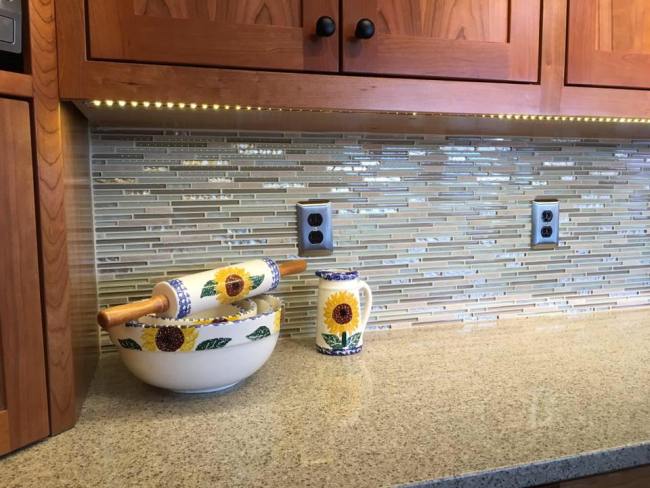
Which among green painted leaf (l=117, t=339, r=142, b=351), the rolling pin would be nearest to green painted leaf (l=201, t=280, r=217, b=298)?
the rolling pin

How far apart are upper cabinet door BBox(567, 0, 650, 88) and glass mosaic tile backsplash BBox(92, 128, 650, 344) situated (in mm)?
327

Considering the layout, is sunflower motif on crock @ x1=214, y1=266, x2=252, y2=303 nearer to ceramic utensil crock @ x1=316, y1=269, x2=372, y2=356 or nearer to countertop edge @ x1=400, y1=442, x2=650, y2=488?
ceramic utensil crock @ x1=316, y1=269, x2=372, y2=356

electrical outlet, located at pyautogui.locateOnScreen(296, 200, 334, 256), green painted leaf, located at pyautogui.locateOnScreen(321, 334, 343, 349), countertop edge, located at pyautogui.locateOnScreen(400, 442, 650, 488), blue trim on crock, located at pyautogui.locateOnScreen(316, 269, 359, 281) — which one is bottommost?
countertop edge, located at pyautogui.locateOnScreen(400, 442, 650, 488)

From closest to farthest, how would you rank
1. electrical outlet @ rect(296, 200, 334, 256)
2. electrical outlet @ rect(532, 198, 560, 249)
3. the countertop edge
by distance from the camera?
the countertop edge → electrical outlet @ rect(296, 200, 334, 256) → electrical outlet @ rect(532, 198, 560, 249)

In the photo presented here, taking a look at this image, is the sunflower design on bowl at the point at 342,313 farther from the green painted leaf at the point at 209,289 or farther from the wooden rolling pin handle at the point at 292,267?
the green painted leaf at the point at 209,289

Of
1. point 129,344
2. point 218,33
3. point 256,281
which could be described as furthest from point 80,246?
point 218,33

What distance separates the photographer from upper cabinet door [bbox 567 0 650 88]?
86cm

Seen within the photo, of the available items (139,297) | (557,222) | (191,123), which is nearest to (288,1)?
(191,123)

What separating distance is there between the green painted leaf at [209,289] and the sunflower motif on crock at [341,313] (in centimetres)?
26

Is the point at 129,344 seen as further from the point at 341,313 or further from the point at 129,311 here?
the point at 341,313

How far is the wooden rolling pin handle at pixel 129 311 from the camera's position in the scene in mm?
675

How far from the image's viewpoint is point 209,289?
83 cm

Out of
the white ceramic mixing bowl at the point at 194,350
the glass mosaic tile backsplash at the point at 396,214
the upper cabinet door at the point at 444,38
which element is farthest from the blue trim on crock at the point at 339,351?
the upper cabinet door at the point at 444,38

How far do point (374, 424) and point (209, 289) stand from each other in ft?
1.10
